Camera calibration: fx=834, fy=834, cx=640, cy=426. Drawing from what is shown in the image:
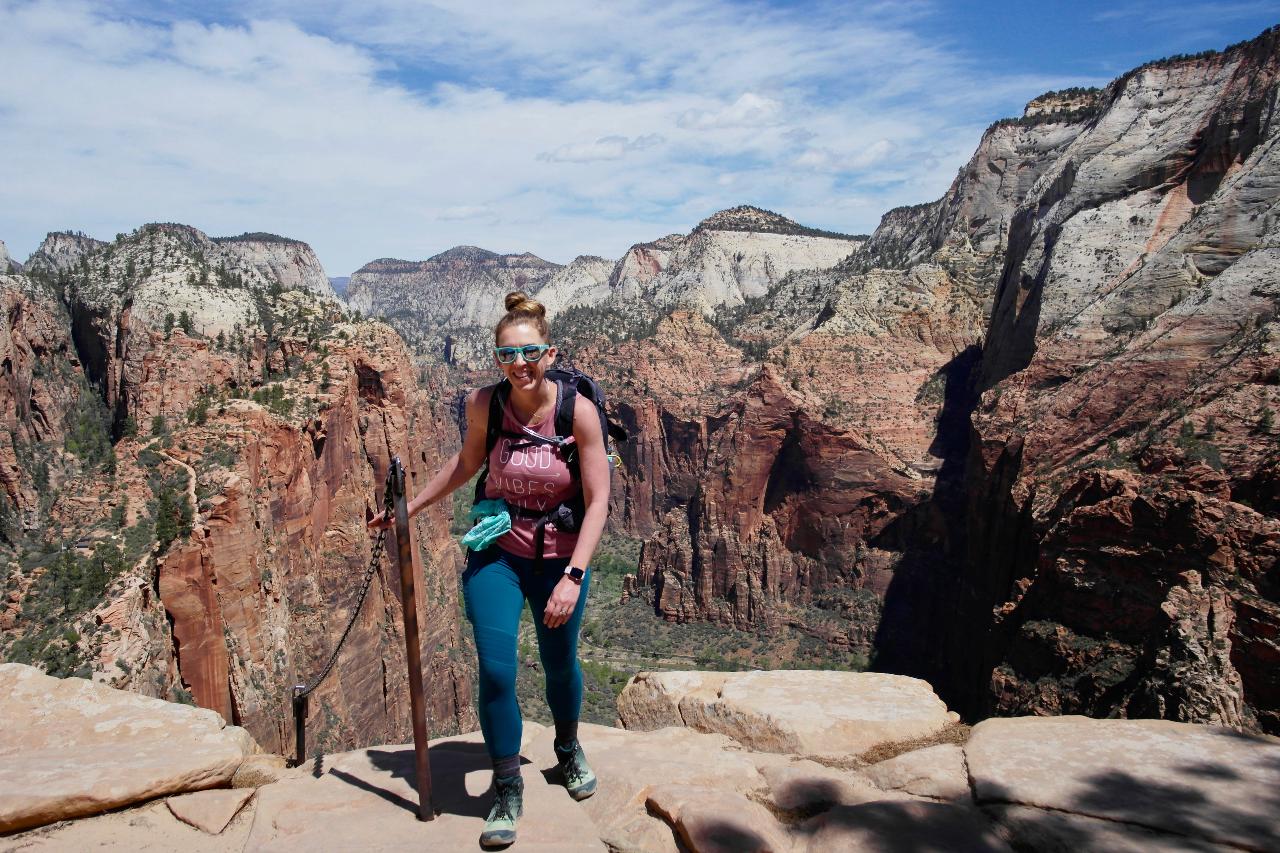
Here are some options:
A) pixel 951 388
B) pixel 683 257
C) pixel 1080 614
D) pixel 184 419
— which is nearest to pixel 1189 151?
pixel 951 388

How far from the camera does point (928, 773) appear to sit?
6004 mm

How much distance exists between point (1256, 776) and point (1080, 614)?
22.1 m

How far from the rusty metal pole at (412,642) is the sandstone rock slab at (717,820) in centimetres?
158

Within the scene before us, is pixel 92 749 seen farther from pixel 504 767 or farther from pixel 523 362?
pixel 523 362

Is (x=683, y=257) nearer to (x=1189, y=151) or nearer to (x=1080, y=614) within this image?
(x=1189, y=151)

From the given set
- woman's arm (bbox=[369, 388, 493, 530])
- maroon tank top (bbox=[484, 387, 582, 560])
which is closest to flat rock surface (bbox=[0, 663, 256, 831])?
woman's arm (bbox=[369, 388, 493, 530])

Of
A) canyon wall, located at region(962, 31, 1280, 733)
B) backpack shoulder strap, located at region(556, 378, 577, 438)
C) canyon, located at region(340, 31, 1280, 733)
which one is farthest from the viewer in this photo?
canyon, located at region(340, 31, 1280, 733)

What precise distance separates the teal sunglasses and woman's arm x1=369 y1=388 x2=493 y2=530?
315 millimetres

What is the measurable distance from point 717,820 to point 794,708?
8.79ft

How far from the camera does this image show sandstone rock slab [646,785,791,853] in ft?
16.8

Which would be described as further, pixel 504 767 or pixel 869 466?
pixel 869 466

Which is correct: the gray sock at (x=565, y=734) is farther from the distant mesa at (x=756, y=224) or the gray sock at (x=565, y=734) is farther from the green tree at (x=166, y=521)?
the distant mesa at (x=756, y=224)

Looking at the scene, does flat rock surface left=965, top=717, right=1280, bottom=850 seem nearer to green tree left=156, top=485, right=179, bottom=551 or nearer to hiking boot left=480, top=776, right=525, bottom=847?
hiking boot left=480, top=776, right=525, bottom=847

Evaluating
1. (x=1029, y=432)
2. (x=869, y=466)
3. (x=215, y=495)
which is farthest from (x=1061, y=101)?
(x=215, y=495)
